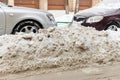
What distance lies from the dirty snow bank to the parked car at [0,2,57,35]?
167 cm

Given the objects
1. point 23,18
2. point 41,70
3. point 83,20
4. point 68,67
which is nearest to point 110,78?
point 68,67

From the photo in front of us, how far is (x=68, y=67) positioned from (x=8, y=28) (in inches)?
131

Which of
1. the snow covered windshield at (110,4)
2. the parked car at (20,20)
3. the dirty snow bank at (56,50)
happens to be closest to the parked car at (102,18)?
the snow covered windshield at (110,4)

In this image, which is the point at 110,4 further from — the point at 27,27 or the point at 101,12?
the point at 27,27

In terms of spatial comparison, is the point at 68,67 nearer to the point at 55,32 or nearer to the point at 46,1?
the point at 55,32

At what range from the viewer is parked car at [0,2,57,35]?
846 cm

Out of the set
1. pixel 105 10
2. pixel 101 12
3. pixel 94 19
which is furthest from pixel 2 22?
pixel 105 10

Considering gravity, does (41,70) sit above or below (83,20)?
below

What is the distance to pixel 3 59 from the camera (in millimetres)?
5660

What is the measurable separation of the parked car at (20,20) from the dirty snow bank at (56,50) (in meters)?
1.67

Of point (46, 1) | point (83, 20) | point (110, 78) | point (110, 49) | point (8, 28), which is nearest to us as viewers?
point (110, 78)

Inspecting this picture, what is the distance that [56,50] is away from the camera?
6.00 meters

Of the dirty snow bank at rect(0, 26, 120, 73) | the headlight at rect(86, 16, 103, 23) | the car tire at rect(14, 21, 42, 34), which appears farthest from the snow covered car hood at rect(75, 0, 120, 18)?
the dirty snow bank at rect(0, 26, 120, 73)

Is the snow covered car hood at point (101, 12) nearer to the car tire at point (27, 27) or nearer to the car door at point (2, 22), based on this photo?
the car tire at point (27, 27)
